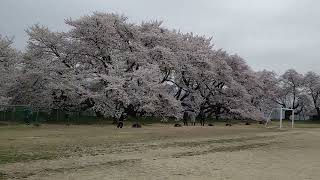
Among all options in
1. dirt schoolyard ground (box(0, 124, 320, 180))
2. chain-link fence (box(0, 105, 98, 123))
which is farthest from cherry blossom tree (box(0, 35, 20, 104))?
dirt schoolyard ground (box(0, 124, 320, 180))

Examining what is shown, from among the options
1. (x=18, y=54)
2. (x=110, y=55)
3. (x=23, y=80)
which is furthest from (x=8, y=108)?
(x=110, y=55)

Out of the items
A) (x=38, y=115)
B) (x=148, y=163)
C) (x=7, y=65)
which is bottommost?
(x=148, y=163)

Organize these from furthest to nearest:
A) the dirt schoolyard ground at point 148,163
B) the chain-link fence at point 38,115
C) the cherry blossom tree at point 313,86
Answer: the cherry blossom tree at point 313,86
the chain-link fence at point 38,115
the dirt schoolyard ground at point 148,163

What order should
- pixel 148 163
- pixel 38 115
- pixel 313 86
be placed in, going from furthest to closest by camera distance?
pixel 313 86
pixel 38 115
pixel 148 163

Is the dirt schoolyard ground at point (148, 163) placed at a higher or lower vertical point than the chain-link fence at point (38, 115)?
lower

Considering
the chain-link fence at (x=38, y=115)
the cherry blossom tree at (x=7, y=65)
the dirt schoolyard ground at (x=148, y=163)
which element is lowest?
the dirt schoolyard ground at (x=148, y=163)

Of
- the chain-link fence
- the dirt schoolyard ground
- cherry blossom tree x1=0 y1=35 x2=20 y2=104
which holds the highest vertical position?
cherry blossom tree x1=0 y1=35 x2=20 y2=104

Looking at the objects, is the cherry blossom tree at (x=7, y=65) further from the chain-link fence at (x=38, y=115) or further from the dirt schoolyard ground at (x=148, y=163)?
the dirt schoolyard ground at (x=148, y=163)

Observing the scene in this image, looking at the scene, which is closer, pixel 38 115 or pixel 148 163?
pixel 148 163

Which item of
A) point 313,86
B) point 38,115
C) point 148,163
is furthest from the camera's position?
point 313,86

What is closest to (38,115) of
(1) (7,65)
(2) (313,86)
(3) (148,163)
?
(1) (7,65)

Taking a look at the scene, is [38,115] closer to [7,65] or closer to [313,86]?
[7,65]

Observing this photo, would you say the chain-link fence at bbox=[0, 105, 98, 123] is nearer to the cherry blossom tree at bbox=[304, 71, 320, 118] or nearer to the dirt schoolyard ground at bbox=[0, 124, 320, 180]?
the dirt schoolyard ground at bbox=[0, 124, 320, 180]

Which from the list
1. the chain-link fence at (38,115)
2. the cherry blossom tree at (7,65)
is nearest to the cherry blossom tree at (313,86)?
the chain-link fence at (38,115)
